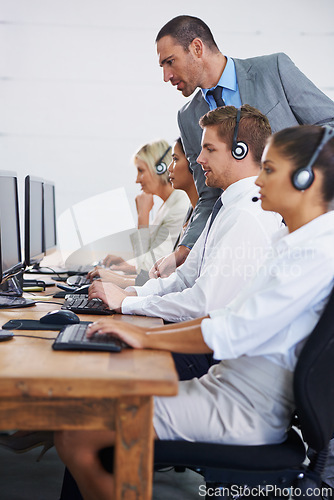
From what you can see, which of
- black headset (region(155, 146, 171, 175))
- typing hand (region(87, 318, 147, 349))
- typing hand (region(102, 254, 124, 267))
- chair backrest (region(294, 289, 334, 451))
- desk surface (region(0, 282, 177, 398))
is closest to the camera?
desk surface (region(0, 282, 177, 398))

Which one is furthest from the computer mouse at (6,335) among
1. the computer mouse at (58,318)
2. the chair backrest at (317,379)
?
the chair backrest at (317,379)

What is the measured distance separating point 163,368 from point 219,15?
4322 millimetres

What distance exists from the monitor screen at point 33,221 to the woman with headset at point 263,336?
117 cm

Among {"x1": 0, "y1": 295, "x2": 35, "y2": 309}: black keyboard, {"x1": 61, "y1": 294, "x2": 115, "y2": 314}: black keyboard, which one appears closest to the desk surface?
{"x1": 61, "y1": 294, "x2": 115, "y2": 314}: black keyboard

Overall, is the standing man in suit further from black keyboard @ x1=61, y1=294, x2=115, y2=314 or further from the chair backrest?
the chair backrest

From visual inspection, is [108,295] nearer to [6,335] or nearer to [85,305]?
[85,305]

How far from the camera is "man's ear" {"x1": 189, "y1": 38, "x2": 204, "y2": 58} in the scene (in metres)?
2.45

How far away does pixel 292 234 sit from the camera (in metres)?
1.30

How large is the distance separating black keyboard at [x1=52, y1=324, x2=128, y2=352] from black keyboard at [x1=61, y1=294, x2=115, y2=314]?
422 mm

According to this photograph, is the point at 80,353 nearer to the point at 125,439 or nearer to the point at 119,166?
the point at 125,439

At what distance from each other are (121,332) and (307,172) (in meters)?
0.54

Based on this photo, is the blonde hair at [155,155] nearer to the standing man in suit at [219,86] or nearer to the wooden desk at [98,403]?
the standing man in suit at [219,86]

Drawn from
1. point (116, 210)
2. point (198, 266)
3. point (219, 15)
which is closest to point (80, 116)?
point (116, 210)

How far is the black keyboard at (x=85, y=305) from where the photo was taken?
178cm
